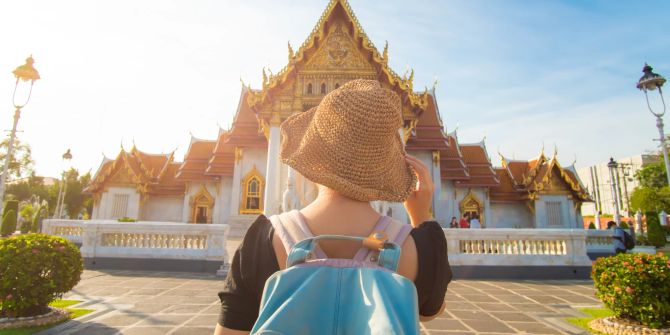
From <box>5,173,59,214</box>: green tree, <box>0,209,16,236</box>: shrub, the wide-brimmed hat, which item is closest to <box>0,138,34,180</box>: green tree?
<box>5,173,59,214</box>: green tree

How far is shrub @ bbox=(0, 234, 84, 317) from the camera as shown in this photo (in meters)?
4.19

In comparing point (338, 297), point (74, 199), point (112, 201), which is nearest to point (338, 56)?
point (112, 201)

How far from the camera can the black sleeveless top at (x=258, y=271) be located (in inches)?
39.3

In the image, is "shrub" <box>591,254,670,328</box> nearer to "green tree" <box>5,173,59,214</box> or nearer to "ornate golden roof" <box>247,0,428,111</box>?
"ornate golden roof" <box>247,0,428,111</box>

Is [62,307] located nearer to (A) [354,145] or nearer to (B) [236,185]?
(A) [354,145]

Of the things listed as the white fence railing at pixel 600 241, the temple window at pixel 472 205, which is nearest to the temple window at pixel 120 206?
the temple window at pixel 472 205

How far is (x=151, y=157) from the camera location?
23.4m

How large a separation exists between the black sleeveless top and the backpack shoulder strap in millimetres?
33

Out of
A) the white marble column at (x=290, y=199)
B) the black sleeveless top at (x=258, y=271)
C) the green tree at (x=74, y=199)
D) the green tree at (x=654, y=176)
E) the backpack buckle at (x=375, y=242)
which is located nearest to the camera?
the backpack buckle at (x=375, y=242)

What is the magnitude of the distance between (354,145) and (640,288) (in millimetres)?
5009

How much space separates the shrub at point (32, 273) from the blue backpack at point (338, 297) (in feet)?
16.4

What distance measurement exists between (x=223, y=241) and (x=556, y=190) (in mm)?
19160

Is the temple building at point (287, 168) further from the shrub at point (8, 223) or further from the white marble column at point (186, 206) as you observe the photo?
the shrub at point (8, 223)

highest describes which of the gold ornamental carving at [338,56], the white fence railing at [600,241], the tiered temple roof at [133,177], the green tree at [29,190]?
the gold ornamental carving at [338,56]
